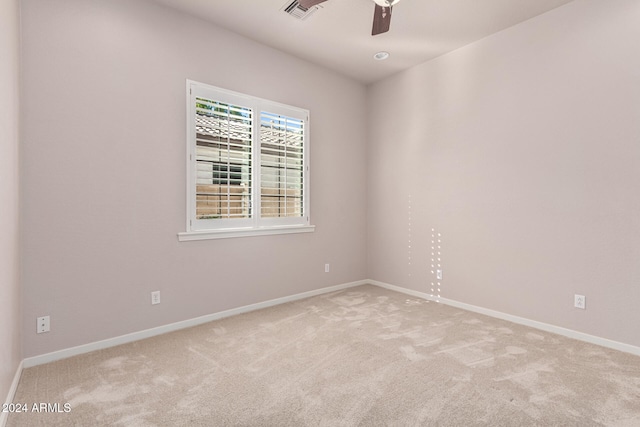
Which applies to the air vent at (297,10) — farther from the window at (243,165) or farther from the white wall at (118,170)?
the window at (243,165)

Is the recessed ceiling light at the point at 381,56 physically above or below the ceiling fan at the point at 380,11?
above

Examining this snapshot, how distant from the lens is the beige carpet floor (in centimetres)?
178

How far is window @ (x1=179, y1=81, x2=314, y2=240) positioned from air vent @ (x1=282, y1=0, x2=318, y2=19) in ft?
3.04

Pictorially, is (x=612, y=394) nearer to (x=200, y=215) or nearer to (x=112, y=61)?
(x=200, y=215)

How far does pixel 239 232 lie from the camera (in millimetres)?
3484

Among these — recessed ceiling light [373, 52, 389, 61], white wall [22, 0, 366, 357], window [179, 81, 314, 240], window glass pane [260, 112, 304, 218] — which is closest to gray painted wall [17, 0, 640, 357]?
white wall [22, 0, 366, 357]

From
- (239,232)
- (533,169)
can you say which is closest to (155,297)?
(239,232)

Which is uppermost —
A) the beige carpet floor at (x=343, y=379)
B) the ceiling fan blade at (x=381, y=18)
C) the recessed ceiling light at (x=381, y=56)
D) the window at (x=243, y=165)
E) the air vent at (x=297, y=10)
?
the recessed ceiling light at (x=381, y=56)

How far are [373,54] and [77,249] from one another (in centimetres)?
358

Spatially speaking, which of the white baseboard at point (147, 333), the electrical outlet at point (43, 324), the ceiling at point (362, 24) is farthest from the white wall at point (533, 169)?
the electrical outlet at point (43, 324)

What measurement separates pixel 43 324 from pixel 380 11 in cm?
344

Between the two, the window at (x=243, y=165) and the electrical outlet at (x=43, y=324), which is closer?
the electrical outlet at (x=43, y=324)

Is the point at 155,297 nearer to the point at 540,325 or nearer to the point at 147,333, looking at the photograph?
the point at 147,333

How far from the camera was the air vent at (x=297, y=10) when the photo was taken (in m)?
2.92
